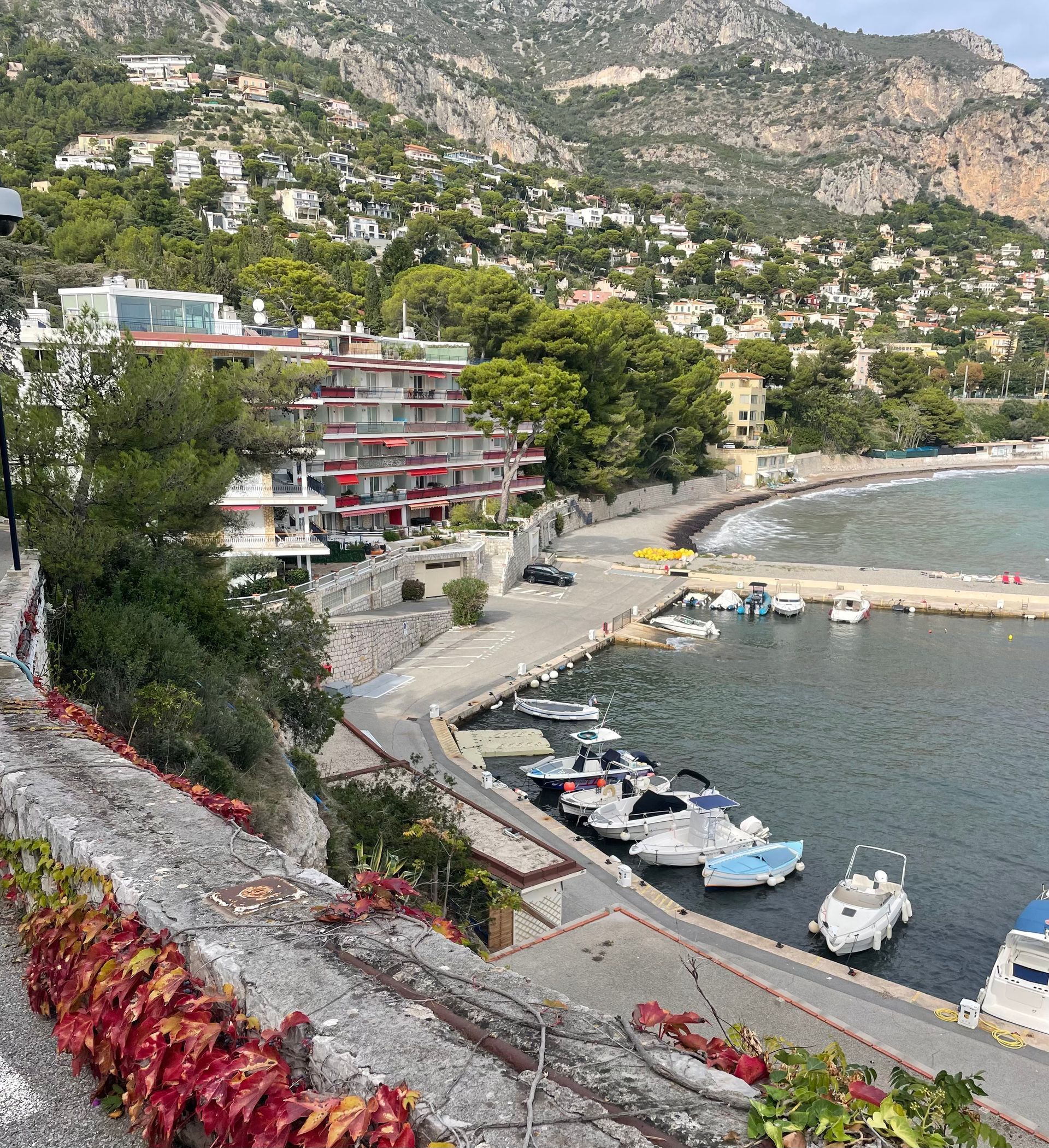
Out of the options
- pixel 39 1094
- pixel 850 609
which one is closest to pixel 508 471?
pixel 850 609

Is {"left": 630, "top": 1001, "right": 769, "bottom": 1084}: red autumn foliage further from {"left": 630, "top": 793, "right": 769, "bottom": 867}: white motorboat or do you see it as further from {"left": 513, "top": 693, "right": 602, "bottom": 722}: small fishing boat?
{"left": 513, "top": 693, "right": 602, "bottom": 722}: small fishing boat

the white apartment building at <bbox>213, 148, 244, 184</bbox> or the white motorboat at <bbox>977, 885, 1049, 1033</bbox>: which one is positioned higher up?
the white apartment building at <bbox>213, 148, 244, 184</bbox>

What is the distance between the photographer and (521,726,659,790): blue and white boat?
23.4 meters

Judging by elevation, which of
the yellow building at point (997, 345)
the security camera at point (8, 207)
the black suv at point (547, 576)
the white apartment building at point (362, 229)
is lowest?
the black suv at point (547, 576)

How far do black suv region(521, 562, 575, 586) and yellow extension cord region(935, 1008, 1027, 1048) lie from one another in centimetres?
3001

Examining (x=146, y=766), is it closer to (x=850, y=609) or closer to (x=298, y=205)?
(x=850, y=609)

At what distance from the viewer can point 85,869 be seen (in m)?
4.21

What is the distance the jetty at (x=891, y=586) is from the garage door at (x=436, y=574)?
43.9 feet

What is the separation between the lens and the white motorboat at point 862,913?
16.8m

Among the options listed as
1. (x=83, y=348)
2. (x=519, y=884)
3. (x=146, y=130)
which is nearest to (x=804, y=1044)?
(x=519, y=884)

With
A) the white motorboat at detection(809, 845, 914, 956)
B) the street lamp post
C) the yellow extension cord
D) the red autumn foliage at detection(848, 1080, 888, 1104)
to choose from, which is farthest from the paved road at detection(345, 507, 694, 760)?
the red autumn foliage at detection(848, 1080, 888, 1104)

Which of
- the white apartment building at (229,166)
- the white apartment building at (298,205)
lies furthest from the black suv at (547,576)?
the white apartment building at (229,166)

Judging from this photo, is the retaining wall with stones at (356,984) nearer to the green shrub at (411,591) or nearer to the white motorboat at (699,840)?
the white motorboat at (699,840)

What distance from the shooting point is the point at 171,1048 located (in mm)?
3141
